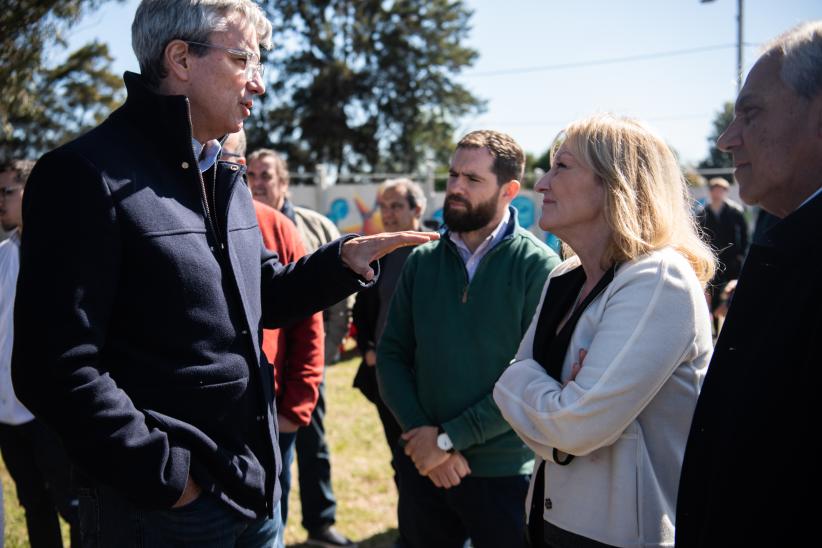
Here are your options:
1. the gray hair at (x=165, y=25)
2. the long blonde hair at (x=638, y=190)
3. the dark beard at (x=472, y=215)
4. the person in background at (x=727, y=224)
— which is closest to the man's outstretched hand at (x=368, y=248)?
the long blonde hair at (x=638, y=190)

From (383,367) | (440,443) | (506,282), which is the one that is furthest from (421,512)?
(506,282)

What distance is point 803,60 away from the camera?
4.62 feet

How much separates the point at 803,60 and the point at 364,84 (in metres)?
34.6

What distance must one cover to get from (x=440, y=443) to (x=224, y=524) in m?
1.08

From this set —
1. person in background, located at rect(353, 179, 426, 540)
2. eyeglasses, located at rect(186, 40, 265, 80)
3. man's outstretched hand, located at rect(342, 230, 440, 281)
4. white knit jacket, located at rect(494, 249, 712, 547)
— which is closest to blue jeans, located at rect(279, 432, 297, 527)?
person in background, located at rect(353, 179, 426, 540)

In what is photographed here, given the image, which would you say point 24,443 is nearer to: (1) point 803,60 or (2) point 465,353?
(2) point 465,353

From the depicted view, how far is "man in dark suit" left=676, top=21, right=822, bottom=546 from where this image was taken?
48.7 inches

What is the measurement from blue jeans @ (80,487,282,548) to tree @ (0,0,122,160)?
9.15m

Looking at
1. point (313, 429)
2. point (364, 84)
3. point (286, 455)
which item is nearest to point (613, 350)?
point (286, 455)

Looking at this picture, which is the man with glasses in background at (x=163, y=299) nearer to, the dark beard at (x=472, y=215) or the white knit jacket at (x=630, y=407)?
the white knit jacket at (x=630, y=407)

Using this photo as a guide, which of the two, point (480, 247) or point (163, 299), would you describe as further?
point (480, 247)

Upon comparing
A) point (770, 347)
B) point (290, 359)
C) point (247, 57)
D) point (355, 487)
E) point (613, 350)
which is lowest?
point (355, 487)

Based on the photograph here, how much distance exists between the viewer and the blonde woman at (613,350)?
1.76 meters

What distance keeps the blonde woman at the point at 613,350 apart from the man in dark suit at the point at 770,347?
0.29 metres
